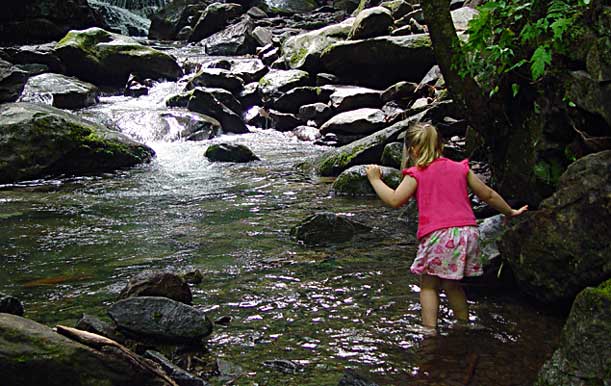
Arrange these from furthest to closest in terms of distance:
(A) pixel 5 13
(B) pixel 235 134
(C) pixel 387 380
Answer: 1. (A) pixel 5 13
2. (B) pixel 235 134
3. (C) pixel 387 380

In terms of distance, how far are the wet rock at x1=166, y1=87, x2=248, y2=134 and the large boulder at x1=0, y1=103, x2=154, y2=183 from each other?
4.35m

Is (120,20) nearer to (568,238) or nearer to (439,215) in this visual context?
(439,215)

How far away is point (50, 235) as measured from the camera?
24.2ft

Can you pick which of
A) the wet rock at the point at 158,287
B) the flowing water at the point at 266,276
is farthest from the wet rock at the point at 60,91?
the wet rock at the point at 158,287

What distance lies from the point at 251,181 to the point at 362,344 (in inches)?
281

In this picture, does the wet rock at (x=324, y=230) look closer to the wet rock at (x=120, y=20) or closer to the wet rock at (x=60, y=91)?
the wet rock at (x=60, y=91)

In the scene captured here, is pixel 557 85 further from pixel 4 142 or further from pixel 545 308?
pixel 4 142

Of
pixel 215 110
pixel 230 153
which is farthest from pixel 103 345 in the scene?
pixel 215 110

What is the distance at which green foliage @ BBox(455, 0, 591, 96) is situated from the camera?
4.30m

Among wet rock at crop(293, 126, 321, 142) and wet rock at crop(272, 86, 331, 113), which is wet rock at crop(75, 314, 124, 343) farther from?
wet rock at crop(272, 86, 331, 113)

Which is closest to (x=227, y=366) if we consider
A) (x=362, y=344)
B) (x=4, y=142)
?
(x=362, y=344)

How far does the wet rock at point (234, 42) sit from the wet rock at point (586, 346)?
76.9ft

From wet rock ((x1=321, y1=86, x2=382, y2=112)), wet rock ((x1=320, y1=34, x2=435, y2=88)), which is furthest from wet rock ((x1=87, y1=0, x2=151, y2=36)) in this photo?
wet rock ((x1=321, y1=86, x2=382, y2=112))

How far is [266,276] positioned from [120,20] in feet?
96.4
